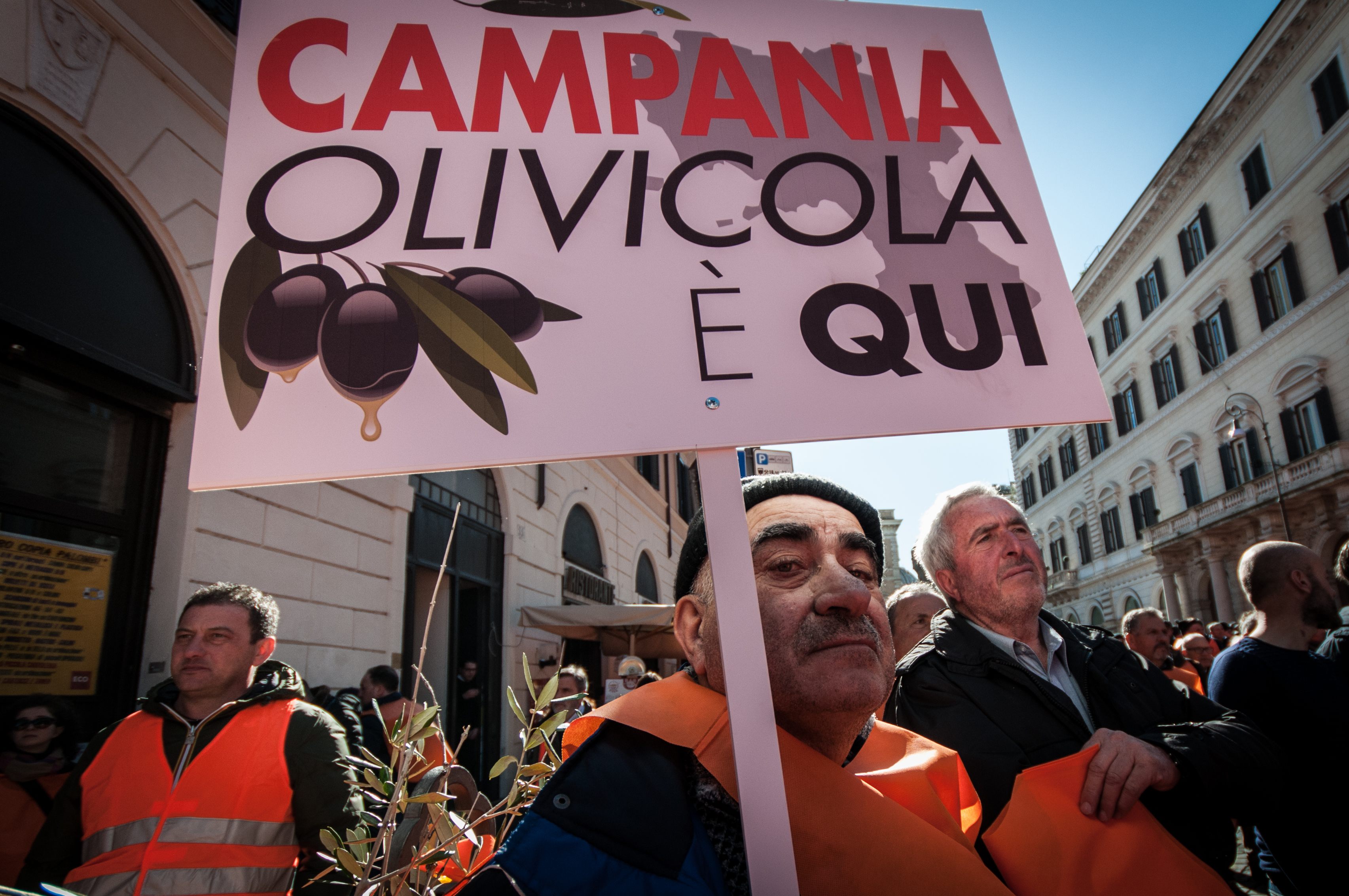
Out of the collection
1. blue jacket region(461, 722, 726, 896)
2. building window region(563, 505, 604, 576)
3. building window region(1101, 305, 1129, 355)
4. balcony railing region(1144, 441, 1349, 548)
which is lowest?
blue jacket region(461, 722, 726, 896)

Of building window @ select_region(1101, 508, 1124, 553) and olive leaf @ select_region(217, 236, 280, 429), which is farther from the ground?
building window @ select_region(1101, 508, 1124, 553)

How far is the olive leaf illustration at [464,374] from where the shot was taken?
1.28 metres

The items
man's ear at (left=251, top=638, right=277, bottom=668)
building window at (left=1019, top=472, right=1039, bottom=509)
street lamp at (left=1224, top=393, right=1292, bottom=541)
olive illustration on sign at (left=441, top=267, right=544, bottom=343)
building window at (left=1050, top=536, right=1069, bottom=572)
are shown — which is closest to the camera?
olive illustration on sign at (left=441, top=267, right=544, bottom=343)

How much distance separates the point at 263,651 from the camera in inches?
112

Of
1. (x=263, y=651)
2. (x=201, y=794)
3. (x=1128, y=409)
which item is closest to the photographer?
(x=201, y=794)

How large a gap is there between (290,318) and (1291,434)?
26677 mm

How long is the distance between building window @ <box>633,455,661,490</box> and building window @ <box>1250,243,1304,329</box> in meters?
18.0

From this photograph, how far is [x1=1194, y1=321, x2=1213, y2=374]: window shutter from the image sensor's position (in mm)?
24859

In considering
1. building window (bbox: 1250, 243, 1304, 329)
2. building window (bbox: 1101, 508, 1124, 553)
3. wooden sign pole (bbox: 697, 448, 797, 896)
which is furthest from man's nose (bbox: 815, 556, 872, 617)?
building window (bbox: 1101, 508, 1124, 553)

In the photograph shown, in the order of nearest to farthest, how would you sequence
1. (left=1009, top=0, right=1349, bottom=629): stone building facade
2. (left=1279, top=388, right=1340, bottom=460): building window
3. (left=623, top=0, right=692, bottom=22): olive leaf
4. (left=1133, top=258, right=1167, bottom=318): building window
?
(left=623, top=0, right=692, bottom=22): olive leaf < (left=1009, top=0, right=1349, bottom=629): stone building facade < (left=1279, top=388, right=1340, bottom=460): building window < (left=1133, top=258, right=1167, bottom=318): building window

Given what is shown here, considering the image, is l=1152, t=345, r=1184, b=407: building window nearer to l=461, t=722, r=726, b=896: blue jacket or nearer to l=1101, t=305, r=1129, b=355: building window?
l=1101, t=305, r=1129, b=355: building window

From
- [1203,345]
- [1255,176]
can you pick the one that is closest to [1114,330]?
[1203,345]

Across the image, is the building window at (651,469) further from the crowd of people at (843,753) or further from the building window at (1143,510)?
the building window at (1143,510)

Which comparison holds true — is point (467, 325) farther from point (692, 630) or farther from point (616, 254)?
point (692, 630)
